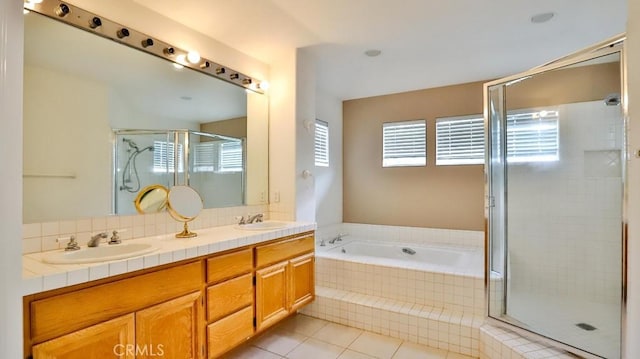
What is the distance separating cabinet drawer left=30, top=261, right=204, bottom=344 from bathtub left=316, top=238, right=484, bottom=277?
1.67m

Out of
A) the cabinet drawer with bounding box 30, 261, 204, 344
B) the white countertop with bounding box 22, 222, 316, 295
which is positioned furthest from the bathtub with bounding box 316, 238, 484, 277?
the cabinet drawer with bounding box 30, 261, 204, 344

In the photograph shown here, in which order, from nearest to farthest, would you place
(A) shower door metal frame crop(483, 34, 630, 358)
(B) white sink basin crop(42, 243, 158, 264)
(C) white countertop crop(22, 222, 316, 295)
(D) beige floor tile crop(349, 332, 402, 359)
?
(C) white countertop crop(22, 222, 316, 295), (B) white sink basin crop(42, 243, 158, 264), (A) shower door metal frame crop(483, 34, 630, 358), (D) beige floor tile crop(349, 332, 402, 359)

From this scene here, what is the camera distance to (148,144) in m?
2.21

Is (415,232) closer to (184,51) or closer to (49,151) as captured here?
(184,51)

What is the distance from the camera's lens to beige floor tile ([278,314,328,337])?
2.65 metres

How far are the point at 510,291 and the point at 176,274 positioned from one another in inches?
102

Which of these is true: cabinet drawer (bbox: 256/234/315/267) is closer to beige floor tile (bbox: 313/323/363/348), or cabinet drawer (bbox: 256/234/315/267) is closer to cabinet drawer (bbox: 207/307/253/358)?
cabinet drawer (bbox: 207/307/253/358)

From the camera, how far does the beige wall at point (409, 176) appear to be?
12.7 feet

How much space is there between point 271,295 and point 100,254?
1121 mm

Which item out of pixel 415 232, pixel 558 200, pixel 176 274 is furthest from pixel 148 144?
pixel 558 200

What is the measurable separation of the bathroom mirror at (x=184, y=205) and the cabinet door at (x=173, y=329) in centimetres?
52

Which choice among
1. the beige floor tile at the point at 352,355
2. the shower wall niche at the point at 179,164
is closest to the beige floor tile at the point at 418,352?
the beige floor tile at the point at 352,355

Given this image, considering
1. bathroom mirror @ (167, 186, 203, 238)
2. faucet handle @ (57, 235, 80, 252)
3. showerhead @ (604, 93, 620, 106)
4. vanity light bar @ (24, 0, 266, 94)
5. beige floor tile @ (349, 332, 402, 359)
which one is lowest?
beige floor tile @ (349, 332, 402, 359)

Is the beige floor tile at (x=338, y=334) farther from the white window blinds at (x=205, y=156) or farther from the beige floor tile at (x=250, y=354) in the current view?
the white window blinds at (x=205, y=156)
